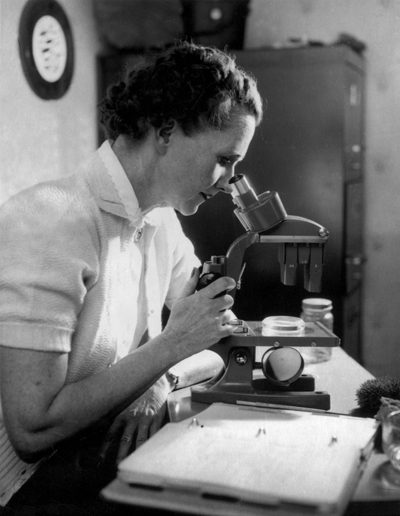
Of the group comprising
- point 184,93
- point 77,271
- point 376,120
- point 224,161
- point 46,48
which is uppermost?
point 46,48

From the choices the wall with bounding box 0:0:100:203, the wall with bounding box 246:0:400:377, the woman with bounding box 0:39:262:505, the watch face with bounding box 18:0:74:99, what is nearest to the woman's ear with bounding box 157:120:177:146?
the woman with bounding box 0:39:262:505

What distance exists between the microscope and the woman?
64 millimetres

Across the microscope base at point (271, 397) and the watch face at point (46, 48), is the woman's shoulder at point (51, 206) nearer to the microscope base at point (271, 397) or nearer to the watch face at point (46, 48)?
the microscope base at point (271, 397)

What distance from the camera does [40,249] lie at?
1.16m

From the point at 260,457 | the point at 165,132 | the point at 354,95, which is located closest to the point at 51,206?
the point at 165,132

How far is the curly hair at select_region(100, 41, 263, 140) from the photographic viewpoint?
51.4 inches

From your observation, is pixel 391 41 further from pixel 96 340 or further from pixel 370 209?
pixel 96 340

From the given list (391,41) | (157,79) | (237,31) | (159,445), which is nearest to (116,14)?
(237,31)

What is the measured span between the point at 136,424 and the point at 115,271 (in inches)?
13.0

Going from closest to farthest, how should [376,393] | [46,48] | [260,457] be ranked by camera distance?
[260,457], [376,393], [46,48]

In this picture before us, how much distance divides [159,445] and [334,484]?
291 millimetres

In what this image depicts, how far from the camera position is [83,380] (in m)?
1.18

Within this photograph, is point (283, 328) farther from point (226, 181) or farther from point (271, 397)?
point (226, 181)

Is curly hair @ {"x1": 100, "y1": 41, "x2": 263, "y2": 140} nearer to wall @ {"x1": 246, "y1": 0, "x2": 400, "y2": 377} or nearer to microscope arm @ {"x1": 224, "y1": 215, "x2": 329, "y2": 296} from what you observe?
microscope arm @ {"x1": 224, "y1": 215, "x2": 329, "y2": 296}
